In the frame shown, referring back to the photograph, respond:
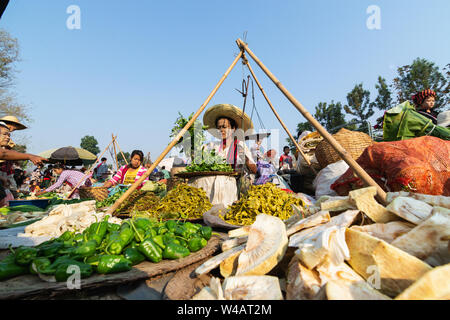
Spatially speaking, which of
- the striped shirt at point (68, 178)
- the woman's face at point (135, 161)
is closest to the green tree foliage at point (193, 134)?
the woman's face at point (135, 161)

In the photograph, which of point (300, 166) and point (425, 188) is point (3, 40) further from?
point (425, 188)

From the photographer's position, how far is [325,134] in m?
2.24

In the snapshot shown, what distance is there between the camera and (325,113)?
2056 cm

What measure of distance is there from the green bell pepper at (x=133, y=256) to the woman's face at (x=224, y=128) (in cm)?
310

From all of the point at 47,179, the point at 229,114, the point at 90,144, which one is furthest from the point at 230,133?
the point at 90,144

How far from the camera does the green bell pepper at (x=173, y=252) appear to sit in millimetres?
1563

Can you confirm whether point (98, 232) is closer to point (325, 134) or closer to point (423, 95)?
point (325, 134)

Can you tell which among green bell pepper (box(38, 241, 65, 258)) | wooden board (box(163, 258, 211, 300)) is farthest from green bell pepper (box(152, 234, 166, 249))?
green bell pepper (box(38, 241, 65, 258))

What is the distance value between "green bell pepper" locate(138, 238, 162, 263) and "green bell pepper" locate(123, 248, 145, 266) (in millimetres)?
29

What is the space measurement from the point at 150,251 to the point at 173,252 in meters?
0.15

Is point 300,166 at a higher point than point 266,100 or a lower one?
lower

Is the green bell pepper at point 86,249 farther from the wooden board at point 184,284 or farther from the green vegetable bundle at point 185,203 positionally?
the green vegetable bundle at point 185,203

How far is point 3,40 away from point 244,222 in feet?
76.5
